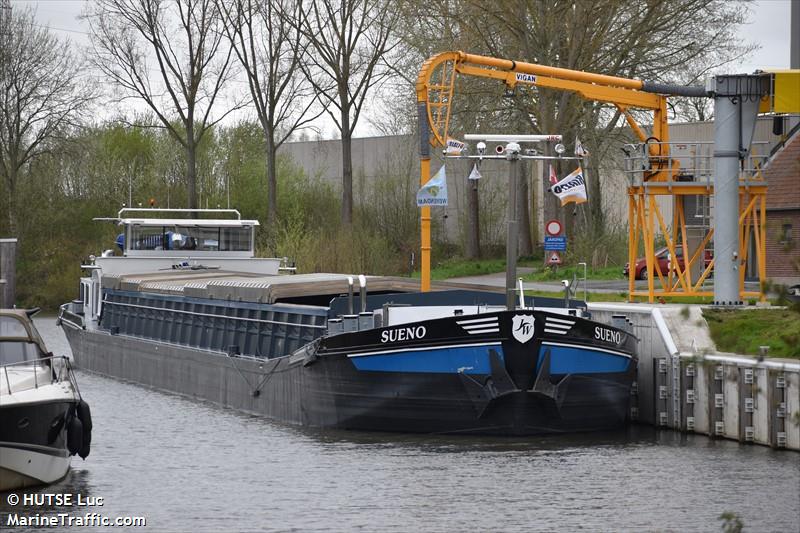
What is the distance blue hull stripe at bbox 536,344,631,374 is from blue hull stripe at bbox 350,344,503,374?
84 cm

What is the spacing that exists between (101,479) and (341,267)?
27.9m

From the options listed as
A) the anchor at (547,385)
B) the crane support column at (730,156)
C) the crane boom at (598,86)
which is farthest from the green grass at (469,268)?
the anchor at (547,385)

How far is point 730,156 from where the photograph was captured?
2592 centimetres

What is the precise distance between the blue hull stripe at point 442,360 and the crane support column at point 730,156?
8259 mm

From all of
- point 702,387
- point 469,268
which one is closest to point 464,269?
point 469,268

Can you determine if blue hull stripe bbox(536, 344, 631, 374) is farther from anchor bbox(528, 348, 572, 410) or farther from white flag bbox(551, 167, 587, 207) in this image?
white flag bbox(551, 167, 587, 207)

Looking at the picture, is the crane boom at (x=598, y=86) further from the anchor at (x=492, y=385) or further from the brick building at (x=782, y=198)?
the anchor at (x=492, y=385)

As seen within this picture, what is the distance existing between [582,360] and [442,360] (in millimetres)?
2169

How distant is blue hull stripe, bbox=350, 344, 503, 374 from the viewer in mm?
19156

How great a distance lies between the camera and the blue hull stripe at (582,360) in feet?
63.9

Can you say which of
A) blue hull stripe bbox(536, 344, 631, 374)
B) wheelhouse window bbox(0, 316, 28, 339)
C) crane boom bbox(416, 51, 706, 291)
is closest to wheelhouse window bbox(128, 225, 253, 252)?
crane boom bbox(416, 51, 706, 291)

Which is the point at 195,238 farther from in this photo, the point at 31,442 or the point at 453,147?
the point at 31,442

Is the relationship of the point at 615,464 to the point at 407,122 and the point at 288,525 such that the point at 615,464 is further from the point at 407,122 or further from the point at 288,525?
the point at 407,122

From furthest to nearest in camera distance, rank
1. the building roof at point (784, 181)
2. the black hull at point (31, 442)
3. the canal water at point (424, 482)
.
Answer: the building roof at point (784, 181)
the black hull at point (31, 442)
the canal water at point (424, 482)
